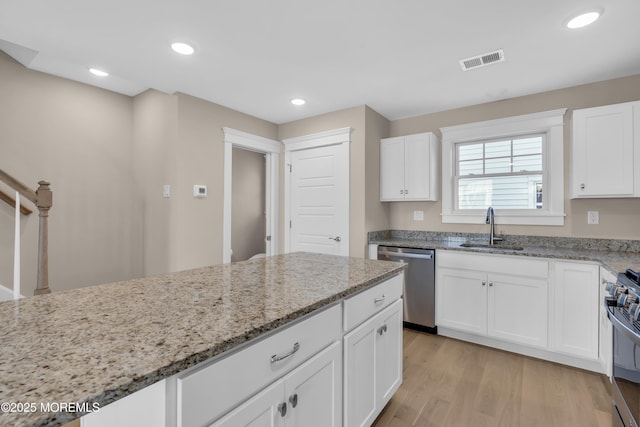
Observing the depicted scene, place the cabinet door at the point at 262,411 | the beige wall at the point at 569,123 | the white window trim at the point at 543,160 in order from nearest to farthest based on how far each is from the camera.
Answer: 1. the cabinet door at the point at 262,411
2. the beige wall at the point at 569,123
3. the white window trim at the point at 543,160

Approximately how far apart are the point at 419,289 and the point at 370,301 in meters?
1.73

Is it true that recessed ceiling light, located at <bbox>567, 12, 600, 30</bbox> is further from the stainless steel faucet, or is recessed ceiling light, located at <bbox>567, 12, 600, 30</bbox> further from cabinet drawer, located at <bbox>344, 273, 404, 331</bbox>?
cabinet drawer, located at <bbox>344, 273, 404, 331</bbox>

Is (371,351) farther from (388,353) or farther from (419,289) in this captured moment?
(419,289)

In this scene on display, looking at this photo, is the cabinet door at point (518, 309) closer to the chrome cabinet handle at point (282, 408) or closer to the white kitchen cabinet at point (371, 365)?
the white kitchen cabinet at point (371, 365)

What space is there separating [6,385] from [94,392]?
180 mm

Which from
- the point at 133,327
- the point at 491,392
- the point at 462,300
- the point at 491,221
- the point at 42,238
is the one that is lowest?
the point at 491,392

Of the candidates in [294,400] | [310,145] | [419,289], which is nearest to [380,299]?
[294,400]

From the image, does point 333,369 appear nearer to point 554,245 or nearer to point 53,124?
point 554,245

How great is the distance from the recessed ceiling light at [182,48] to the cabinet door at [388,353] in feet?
7.49

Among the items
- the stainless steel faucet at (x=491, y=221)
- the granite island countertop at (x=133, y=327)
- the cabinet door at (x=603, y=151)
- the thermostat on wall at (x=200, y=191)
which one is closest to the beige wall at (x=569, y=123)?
the stainless steel faucet at (x=491, y=221)

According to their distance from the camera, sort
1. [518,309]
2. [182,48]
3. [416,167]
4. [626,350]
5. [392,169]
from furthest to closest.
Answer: [392,169]
[416,167]
[518,309]
[182,48]
[626,350]

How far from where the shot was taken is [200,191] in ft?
10.4

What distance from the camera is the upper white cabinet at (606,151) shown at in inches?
93.8

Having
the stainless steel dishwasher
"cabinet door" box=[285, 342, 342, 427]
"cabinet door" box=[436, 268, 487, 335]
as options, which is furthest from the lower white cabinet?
"cabinet door" box=[436, 268, 487, 335]
